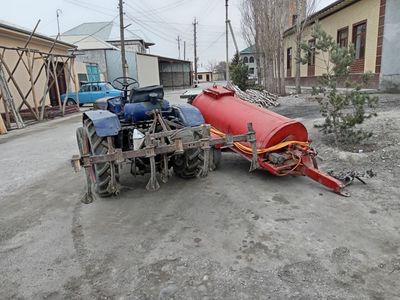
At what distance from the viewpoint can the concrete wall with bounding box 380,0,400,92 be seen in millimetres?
14125

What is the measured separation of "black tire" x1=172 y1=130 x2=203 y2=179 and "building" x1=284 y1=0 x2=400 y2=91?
8704mm

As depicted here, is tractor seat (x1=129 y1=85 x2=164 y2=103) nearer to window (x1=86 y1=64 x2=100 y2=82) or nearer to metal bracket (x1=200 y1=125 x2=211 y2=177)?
metal bracket (x1=200 y1=125 x2=211 y2=177)

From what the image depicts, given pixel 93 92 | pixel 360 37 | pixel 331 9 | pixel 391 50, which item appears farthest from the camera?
pixel 93 92

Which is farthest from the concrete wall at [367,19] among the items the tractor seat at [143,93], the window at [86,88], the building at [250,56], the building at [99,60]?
the building at [99,60]

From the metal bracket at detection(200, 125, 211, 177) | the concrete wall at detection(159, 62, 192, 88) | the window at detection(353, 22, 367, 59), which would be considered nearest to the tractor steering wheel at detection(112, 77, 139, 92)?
the metal bracket at detection(200, 125, 211, 177)

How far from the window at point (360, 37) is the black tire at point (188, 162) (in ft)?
48.5

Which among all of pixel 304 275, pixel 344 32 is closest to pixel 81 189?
pixel 304 275

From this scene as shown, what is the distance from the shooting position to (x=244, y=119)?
17.9 feet

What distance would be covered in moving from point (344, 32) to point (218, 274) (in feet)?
63.1

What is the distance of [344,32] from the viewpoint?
18.8 m

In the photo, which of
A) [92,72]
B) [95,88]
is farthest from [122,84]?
[92,72]

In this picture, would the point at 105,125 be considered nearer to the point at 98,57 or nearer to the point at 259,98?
the point at 259,98

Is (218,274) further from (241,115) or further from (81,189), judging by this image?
(241,115)

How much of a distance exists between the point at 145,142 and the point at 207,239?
4.60 feet
